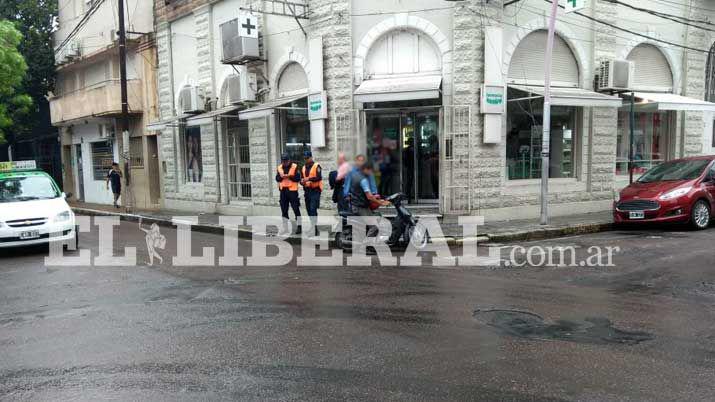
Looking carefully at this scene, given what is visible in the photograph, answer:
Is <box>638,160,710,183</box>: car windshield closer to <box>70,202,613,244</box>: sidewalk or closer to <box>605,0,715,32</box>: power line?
<box>70,202,613,244</box>: sidewalk

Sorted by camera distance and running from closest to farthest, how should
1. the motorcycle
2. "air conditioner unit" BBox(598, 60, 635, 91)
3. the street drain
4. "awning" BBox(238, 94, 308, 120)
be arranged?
the street drain < the motorcycle < "air conditioner unit" BBox(598, 60, 635, 91) < "awning" BBox(238, 94, 308, 120)

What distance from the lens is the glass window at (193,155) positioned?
18.4 metres

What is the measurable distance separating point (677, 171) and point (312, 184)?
8.14 meters

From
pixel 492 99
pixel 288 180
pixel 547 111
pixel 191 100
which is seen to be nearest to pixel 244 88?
pixel 191 100

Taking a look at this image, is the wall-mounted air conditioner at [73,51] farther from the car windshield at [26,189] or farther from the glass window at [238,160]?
the car windshield at [26,189]

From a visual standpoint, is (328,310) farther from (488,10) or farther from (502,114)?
(488,10)

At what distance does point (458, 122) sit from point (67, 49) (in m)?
19.8

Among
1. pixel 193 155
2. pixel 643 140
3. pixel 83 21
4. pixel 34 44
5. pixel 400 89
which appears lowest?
pixel 193 155

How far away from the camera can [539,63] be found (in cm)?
1338

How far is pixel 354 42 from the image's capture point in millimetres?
13070

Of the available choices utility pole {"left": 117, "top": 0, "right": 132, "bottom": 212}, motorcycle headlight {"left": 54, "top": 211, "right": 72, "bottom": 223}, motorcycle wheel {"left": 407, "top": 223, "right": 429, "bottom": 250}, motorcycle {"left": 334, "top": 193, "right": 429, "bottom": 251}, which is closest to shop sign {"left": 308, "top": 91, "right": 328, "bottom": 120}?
motorcycle {"left": 334, "top": 193, "right": 429, "bottom": 251}

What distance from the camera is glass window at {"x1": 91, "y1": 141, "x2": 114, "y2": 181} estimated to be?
23781 millimetres

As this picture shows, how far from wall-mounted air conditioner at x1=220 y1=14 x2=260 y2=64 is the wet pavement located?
798 cm

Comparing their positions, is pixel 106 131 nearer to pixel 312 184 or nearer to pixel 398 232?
pixel 312 184
